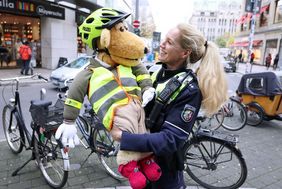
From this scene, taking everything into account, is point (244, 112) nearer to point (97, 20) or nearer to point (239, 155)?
point (239, 155)

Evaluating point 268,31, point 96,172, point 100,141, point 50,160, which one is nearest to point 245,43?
point 268,31

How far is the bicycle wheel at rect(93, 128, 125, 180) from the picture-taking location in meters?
3.54

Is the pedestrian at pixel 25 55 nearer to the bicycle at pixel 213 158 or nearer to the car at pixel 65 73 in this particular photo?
the car at pixel 65 73

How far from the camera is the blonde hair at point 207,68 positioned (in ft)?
5.25

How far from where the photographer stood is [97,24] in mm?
1748

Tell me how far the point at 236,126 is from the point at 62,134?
5.08m

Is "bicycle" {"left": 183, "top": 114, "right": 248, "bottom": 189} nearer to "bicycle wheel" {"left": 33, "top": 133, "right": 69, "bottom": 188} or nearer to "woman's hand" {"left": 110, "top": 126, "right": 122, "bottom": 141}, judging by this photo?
"bicycle wheel" {"left": 33, "top": 133, "right": 69, "bottom": 188}

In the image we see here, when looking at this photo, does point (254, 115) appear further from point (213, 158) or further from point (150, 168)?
point (150, 168)

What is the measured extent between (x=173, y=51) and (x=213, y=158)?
2.34 meters

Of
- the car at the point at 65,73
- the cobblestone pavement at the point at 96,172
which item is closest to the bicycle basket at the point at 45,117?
the cobblestone pavement at the point at 96,172

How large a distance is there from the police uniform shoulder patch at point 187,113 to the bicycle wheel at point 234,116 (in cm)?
463

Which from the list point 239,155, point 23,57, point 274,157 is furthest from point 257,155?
point 23,57

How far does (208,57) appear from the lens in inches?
65.4

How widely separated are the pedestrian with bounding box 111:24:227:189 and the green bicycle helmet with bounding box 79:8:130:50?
1.26 ft
